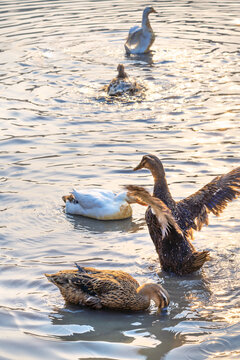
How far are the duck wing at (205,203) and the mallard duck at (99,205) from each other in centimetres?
124

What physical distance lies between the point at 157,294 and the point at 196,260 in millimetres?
880

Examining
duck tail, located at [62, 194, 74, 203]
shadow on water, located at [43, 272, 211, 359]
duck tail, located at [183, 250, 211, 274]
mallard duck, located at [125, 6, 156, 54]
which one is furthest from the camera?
mallard duck, located at [125, 6, 156, 54]

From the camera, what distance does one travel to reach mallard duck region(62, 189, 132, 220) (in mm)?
8477

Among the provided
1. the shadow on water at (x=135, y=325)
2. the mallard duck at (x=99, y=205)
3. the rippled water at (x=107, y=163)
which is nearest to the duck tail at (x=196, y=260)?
the rippled water at (x=107, y=163)

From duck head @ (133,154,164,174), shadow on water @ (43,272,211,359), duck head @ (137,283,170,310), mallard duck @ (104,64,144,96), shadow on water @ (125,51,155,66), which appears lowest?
shadow on water @ (43,272,211,359)

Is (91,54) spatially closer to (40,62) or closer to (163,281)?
(40,62)

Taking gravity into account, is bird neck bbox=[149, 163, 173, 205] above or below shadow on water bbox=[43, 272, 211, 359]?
above

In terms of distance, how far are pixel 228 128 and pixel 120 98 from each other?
97.3 inches

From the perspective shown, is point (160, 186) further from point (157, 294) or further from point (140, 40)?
point (140, 40)

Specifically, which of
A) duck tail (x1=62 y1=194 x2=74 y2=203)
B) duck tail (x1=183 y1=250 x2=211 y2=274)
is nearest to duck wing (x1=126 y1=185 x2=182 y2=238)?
duck tail (x1=183 y1=250 x2=211 y2=274)

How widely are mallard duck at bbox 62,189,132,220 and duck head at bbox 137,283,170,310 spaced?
2.26 meters

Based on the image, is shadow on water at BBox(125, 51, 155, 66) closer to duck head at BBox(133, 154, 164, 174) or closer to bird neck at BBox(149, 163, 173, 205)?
duck head at BBox(133, 154, 164, 174)

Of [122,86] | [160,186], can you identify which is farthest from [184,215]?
[122,86]

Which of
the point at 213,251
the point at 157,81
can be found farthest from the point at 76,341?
the point at 157,81
